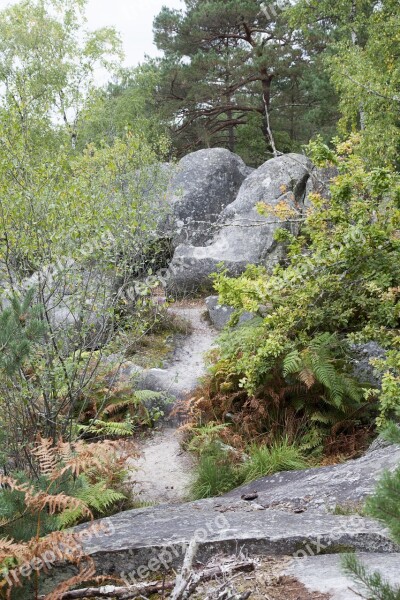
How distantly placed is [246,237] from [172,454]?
264 inches

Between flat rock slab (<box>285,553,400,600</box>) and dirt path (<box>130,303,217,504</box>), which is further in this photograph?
dirt path (<box>130,303,217,504</box>)

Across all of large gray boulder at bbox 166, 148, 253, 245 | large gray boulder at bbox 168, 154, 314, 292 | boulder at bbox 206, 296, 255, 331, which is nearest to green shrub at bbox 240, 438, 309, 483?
boulder at bbox 206, 296, 255, 331

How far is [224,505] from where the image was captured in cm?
396

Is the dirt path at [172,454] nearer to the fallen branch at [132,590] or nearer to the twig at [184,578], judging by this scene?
the fallen branch at [132,590]

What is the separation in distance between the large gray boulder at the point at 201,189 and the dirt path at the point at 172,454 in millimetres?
4402

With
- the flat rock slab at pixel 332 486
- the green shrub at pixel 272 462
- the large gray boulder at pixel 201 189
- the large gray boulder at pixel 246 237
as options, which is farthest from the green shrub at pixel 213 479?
the large gray boulder at pixel 201 189

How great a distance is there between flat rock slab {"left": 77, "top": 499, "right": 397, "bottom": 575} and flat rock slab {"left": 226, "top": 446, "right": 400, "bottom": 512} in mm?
365

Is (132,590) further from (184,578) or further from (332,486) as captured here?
(332,486)

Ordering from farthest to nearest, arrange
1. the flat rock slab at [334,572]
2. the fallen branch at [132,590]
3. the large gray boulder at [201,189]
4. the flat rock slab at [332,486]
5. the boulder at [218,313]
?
the large gray boulder at [201,189] < the boulder at [218,313] < the flat rock slab at [332,486] < the fallen branch at [132,590] < the flat rock slab at [334,572]

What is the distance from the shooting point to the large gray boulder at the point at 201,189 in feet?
46.6

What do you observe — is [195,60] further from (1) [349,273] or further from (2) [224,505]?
(2) [224,505]

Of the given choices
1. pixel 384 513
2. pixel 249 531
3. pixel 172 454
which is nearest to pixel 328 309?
pixel 172 454

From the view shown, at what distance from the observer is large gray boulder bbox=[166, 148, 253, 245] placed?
1421 centimetres

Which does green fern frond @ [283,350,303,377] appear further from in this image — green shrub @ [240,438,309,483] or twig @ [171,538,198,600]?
twig @ [171,538,198,600]
